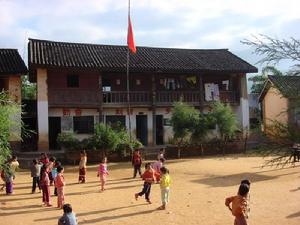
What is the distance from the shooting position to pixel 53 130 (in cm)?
2941

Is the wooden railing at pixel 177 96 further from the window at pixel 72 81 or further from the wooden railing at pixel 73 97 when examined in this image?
the window at pixel 72 81

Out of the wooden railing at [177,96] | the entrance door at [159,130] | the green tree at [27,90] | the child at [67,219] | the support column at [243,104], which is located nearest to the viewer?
the child at [67,219]

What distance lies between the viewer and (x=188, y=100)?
32.0 metres

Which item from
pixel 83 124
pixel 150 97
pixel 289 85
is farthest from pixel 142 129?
pixel 289 85

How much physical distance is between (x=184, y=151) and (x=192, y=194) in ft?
42.0

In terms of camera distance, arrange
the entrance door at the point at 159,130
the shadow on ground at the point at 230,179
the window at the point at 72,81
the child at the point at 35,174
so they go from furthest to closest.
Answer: the entrance door at the point at 159,130, the window at the point at 72,81, the shadow on ground at the point at 230,179, the child at the point at 35,174

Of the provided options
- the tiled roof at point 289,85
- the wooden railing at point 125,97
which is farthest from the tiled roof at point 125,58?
the tiled roof at point 289,85

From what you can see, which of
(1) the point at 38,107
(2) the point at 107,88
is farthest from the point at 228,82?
(1) the point at 38,107

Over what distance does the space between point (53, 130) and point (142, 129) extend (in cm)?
609

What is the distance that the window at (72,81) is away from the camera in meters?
29.7

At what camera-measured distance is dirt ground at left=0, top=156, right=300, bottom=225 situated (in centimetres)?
1205

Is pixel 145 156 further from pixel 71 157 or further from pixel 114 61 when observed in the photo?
pixel 114 61

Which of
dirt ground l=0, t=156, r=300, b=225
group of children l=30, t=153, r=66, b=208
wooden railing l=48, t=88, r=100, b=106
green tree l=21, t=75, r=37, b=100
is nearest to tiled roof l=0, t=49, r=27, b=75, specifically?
wooden railing l=48, t=88, r=100, b=106

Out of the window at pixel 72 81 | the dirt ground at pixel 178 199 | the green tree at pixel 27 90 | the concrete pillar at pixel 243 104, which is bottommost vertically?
the dirt ground at pixel 178 199
